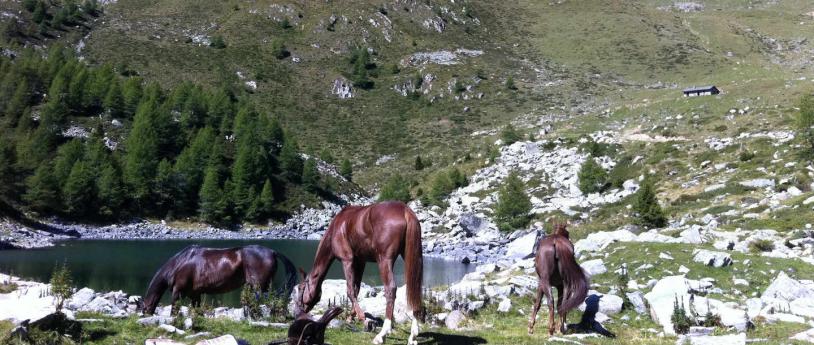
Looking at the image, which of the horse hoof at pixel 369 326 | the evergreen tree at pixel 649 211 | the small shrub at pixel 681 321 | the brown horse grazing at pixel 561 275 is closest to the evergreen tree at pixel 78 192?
the evergreen tree at pixel 649 211

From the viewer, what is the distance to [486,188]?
79.1 meters

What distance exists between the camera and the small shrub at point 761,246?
25.2 meters

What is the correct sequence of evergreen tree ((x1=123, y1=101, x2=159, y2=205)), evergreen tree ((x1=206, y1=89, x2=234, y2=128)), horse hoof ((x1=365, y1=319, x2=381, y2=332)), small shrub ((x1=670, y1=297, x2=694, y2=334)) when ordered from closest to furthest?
horse hoof ((x1=365, y1=319, x2=381, y2=332)) < small shrub ((x1=670, y1=297, x2=694, y2=334)) < evergreen tree ((x1=123, y1=101, x2=159, y2=205)) < evergreen tree ((x1=206, y1=89, x2=234, y2=128))

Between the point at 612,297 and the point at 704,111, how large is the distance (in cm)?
7948

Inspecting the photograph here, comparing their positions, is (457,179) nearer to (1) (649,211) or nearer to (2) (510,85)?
(1) (649,211)

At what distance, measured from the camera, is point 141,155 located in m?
87.7

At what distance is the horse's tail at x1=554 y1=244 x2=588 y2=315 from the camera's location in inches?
525

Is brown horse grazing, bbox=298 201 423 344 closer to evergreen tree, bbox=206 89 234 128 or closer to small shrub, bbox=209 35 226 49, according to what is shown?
evergreen tree, bbox=206 89 234 128

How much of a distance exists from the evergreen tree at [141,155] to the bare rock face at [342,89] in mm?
46360

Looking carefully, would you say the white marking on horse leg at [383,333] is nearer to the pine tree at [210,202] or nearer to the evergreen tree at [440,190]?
the evergreen tree at [440,190]

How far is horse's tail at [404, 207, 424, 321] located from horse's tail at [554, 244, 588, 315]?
4532 mm

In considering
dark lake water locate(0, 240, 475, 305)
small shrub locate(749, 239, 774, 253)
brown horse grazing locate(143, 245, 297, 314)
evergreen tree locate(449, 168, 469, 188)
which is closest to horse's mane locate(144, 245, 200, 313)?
brown horse grazing locate(143, 245, 297, 314)

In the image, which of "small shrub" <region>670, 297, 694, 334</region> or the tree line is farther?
the tree line

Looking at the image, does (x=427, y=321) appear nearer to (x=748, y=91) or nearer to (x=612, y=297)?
(x=612, y=297)
